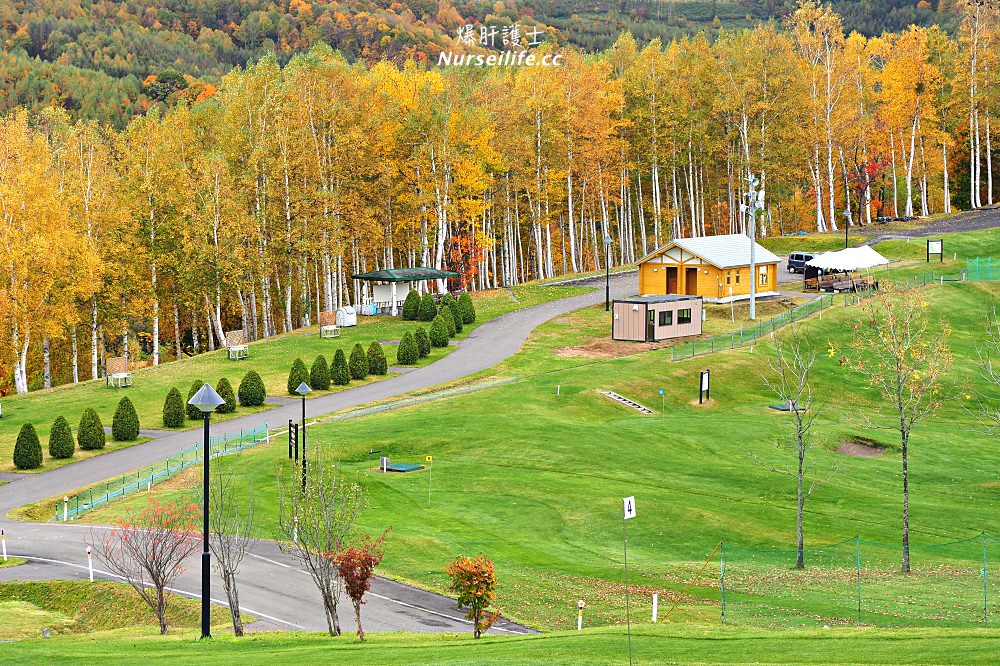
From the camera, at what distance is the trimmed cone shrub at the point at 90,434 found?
165 feet

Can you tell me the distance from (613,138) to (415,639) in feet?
266

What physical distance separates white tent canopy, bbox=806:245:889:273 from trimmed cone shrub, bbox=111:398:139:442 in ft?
173

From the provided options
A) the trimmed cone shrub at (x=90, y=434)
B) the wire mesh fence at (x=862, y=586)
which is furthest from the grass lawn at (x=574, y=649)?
the trimmed cone shrub at (x=90, y=434)

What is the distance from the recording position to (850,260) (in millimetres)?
83375

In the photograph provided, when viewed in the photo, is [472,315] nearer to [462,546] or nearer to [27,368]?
[27,368]

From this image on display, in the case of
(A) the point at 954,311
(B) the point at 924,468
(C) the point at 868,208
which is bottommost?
(B) the point at 924,468

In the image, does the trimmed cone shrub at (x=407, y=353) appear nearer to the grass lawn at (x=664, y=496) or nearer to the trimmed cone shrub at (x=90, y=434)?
the grass lawn at (x=664, y=496)

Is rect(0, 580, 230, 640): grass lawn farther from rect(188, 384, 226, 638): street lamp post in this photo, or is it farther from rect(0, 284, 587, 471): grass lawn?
rect(0, 284, 587, 471): grass lawn

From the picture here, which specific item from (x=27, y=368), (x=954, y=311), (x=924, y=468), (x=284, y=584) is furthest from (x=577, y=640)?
(x=27, y=368)

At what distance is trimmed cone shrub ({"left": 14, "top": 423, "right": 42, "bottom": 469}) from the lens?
47.4m

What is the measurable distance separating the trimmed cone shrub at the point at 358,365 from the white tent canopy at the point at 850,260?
37474mm

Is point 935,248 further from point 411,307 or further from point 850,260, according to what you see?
point 411,307

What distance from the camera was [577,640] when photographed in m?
23.6

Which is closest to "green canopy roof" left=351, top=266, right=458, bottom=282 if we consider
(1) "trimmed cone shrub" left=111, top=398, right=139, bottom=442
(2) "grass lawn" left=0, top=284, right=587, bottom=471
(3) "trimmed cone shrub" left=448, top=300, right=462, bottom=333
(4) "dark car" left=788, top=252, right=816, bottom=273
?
(2) "grass lawn" left=0, top=284, right=587, bottom=471
